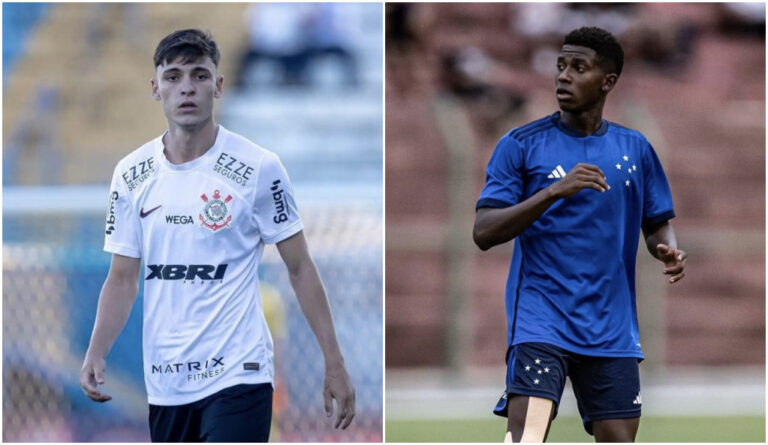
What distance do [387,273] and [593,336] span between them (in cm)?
717

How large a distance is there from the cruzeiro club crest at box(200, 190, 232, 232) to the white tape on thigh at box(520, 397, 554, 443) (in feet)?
4.34

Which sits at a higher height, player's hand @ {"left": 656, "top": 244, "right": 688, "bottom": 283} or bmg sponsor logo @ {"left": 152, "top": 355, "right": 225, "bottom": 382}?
player's hand @ {"left": 656, "top": 244, "right": 688, "bottom": 283}

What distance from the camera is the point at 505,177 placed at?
519 cm

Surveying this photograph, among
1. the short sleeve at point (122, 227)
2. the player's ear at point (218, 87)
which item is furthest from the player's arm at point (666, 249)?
the short sleeve at point (122, 227)

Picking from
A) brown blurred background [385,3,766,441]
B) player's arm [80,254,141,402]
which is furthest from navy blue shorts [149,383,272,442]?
brown blurred background [385,3,766,441]

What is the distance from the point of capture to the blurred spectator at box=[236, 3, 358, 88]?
1029 cm

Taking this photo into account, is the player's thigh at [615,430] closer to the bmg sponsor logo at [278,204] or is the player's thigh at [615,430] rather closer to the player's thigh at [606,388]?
the player's thigh at [606,388]

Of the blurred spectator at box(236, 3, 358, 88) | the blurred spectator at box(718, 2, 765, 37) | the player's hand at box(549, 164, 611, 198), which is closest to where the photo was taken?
the player's hand at box(549, 164, 611, 198)

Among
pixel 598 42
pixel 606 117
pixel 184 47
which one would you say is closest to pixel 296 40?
pixel 606 117

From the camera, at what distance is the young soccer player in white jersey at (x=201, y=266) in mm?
5246

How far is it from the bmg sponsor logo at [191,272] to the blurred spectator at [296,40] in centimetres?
472

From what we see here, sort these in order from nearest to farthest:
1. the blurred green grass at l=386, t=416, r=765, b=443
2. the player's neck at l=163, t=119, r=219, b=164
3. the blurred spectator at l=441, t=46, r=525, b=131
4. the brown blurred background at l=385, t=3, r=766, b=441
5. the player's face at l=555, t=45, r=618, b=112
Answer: the player's face at l=555, t=45, r=618, b=112 → the player's neck at l=163, t=119, r=219, b=164 → the blurred green grass at l=386, t=416, r=765, b=443 → the brown blurred background at l=385, t=3, r=766, b=441 → the blurred spectator at l=441, t=46, r=525, b=131

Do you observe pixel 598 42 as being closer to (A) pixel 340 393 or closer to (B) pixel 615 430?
(B) pixel 615 430

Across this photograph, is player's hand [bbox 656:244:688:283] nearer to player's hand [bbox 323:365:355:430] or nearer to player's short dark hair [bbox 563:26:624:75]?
player's short dark hair [bbox 563:26:624:75]
